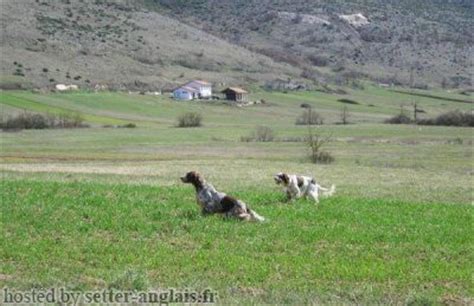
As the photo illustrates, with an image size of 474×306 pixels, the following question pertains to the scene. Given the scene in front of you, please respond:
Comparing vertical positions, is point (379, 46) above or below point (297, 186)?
above

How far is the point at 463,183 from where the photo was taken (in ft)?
112

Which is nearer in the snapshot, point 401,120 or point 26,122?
point 26,122

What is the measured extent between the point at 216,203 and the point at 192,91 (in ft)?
406

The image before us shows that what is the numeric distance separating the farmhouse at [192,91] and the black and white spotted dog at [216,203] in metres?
120

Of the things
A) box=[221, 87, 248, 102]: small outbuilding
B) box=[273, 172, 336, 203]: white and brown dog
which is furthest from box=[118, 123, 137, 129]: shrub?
box=[273, 172, 336, 203]: white and brown dog

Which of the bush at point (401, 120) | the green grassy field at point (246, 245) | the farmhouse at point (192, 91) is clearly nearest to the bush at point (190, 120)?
the farmhouse at point (192, 91)

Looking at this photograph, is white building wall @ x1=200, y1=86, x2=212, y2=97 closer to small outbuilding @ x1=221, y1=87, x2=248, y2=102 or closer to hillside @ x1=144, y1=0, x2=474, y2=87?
small outbuilding @ x1=221, y1=87, x2=248, y2=102

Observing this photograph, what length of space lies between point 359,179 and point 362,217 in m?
19.4

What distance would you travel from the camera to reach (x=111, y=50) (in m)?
150

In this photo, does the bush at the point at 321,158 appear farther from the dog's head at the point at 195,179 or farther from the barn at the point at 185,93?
the barn at the point at 185,93

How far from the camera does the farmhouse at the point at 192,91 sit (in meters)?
138

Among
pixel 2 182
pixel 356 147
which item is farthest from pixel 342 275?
pixel 356 147

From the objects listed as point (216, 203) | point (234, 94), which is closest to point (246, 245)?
point (216, 203)

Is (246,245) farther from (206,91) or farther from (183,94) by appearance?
(206,91)
